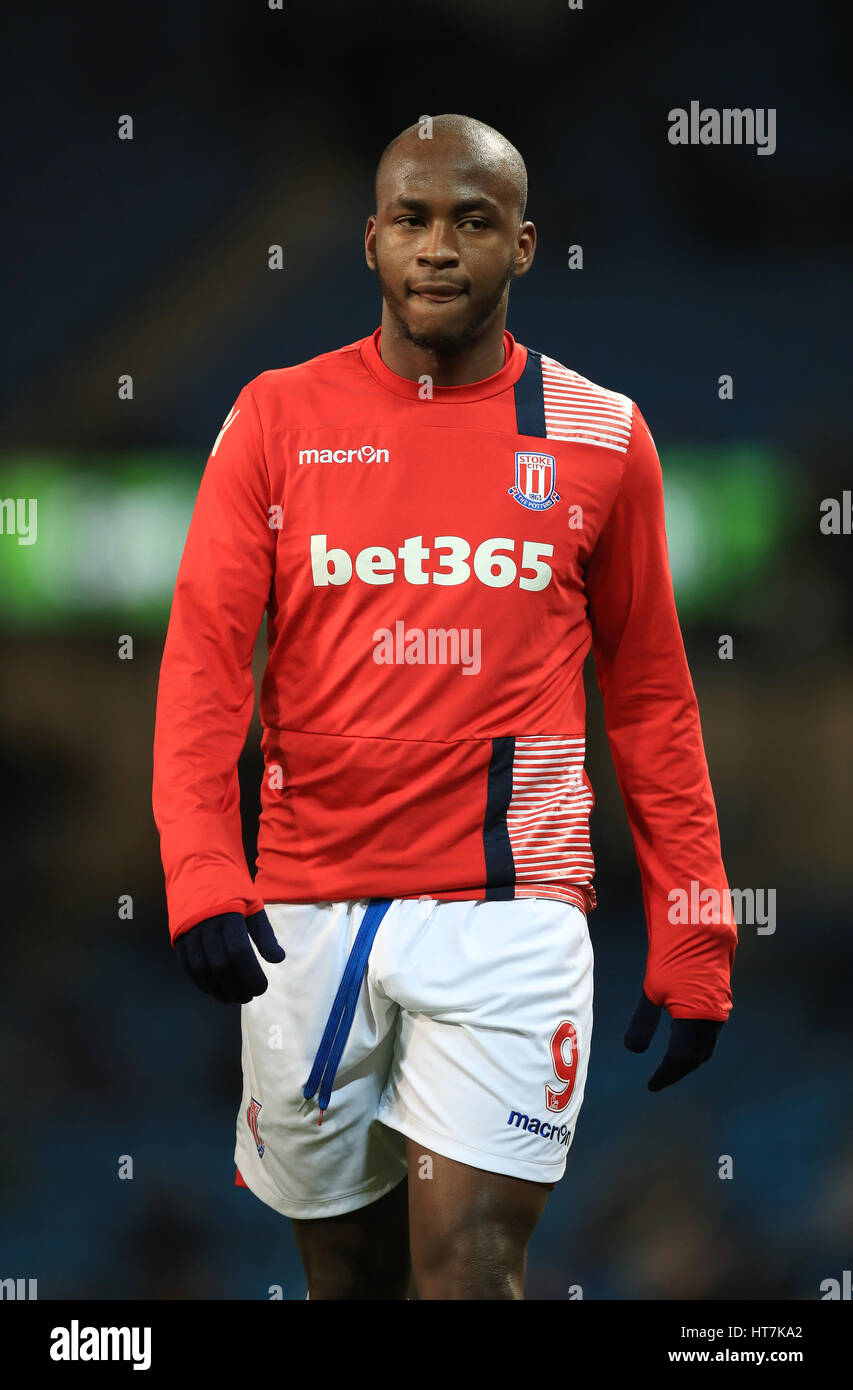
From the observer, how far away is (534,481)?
6.78ft

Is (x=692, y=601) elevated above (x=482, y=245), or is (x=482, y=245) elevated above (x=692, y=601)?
(x=482, y=245)

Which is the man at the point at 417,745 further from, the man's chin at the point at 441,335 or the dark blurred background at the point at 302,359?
the dark blurred background at the point at 302,359

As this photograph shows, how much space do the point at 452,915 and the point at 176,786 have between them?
0.37 m

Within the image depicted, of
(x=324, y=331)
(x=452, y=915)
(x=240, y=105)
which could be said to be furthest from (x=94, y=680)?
(x=452, y=915)

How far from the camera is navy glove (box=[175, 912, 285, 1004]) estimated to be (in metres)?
1.87

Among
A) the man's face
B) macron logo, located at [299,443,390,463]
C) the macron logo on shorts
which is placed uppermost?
the man's face

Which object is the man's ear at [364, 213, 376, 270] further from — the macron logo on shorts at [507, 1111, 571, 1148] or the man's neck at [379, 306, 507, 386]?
the macron logo on shorts at [507, 1111, 571, 1148]

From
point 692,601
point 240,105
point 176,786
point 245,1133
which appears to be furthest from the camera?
point 692,601

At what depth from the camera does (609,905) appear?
10.5 ft

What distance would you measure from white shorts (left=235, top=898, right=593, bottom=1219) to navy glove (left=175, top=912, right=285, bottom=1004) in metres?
0.16

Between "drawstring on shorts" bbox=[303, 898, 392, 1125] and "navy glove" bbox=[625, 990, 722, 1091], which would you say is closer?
"drawstring on shorts" bbox=[303, 898, 392, 1125]

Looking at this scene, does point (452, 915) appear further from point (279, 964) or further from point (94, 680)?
point (94, 680)

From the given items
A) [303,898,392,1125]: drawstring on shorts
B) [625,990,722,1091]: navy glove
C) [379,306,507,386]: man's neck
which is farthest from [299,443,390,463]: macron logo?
[625,990,722,1091]: navy glove
